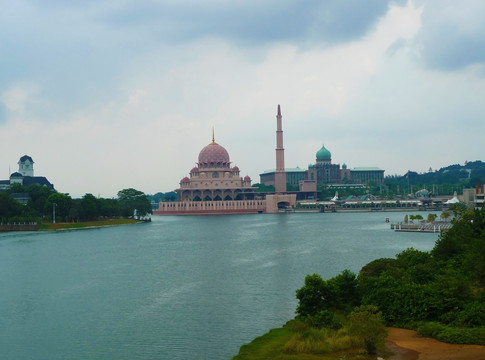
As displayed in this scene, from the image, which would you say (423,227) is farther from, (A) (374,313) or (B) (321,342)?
(B) (321,342)

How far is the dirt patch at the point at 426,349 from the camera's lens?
20.6 metres

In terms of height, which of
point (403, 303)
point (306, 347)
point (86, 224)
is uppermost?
point (86, 224)

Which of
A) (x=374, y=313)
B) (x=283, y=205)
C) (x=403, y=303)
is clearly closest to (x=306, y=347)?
(x=374, y=313)

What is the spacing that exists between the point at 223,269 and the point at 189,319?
1716 centimetres

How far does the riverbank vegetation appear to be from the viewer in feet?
73.2

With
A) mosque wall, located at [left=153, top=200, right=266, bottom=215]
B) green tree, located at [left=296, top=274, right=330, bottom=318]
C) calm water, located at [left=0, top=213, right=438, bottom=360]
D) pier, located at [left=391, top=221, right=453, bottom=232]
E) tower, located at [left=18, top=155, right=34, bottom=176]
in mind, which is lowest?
calm water, located at [left=0, top=213, right=438, bottom=360]

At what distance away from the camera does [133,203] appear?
13750 centimetres

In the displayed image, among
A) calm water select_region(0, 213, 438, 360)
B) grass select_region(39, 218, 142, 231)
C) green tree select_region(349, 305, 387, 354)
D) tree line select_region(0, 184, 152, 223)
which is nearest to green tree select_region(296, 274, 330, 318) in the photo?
calm water select_region(0, 213, 438, 360)

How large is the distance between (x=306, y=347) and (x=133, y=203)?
11770 centimetres

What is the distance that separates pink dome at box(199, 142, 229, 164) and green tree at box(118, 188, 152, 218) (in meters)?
29.9

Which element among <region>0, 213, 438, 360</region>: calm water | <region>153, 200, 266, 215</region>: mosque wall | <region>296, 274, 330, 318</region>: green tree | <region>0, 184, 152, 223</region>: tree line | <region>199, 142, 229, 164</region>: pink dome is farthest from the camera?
<region>199, 142, 229, 164</region>: pink dome

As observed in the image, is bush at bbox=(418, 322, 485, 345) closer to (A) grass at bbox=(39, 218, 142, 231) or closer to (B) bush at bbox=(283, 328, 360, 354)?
(B) bush at bbox=(283, 328, 360, 354)

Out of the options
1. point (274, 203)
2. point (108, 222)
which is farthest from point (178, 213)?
point (108, 222)

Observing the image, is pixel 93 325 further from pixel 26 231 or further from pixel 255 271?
pixel 26 231
